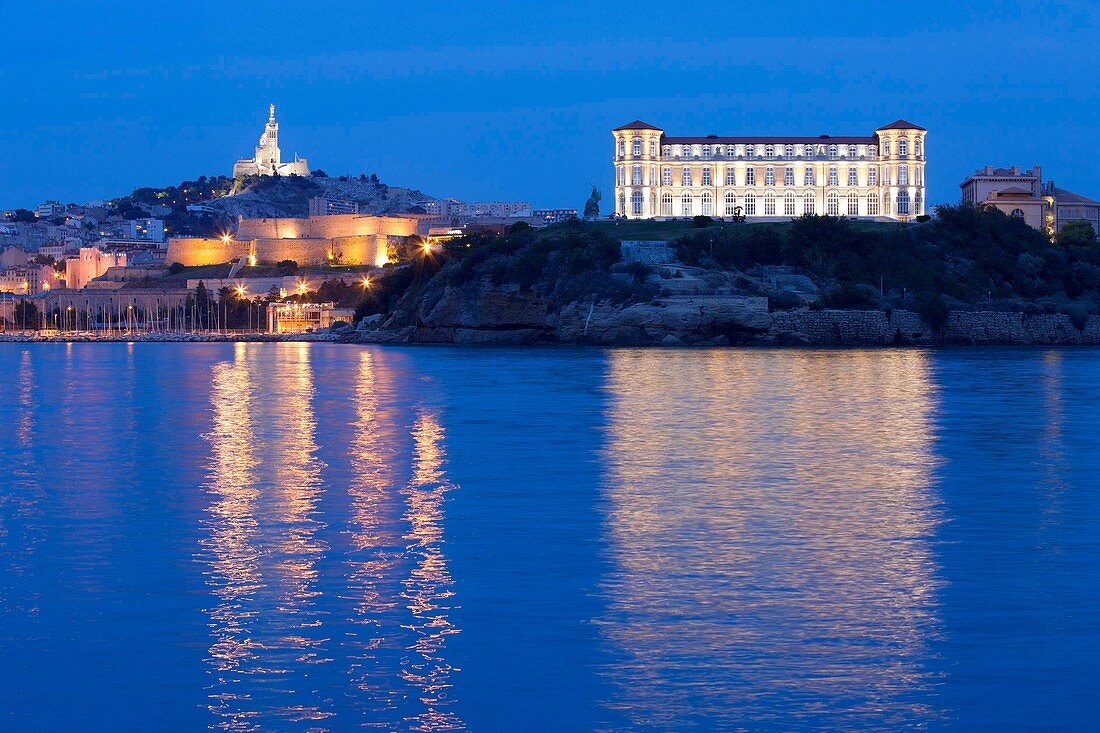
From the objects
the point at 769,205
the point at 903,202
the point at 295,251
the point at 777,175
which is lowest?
the point at 295,251

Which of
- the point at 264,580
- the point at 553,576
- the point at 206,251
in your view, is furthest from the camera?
the point at 206,251

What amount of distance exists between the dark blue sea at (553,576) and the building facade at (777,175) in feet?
243

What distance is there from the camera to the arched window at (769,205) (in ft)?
334

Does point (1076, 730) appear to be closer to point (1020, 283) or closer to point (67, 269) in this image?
point (1020, 283)

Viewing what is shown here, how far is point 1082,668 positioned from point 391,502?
367 inches

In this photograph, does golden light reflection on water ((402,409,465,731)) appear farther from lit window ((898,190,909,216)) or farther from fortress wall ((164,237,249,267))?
fortress wall ((164,237,249,267))

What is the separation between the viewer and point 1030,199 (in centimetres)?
10094

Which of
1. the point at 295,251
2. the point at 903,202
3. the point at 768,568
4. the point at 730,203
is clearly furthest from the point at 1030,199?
the point at 768,568

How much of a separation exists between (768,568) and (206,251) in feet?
423

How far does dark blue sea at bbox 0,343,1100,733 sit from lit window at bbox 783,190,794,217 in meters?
74.7

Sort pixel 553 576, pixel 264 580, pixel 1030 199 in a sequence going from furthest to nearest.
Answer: pixel 1030 199, pixel 553 576, pixel 264 580

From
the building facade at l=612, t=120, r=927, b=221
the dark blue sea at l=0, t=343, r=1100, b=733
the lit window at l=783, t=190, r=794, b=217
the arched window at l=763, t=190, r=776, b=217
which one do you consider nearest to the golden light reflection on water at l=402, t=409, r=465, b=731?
the dark blue sea at l=0, t=343, r=1100, b=733

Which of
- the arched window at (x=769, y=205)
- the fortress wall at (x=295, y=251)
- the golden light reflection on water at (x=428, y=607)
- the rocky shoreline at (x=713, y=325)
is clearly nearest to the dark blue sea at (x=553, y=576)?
the golden light reflection on water at (x=428, y=607)

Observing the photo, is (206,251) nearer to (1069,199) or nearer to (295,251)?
(295,251)
